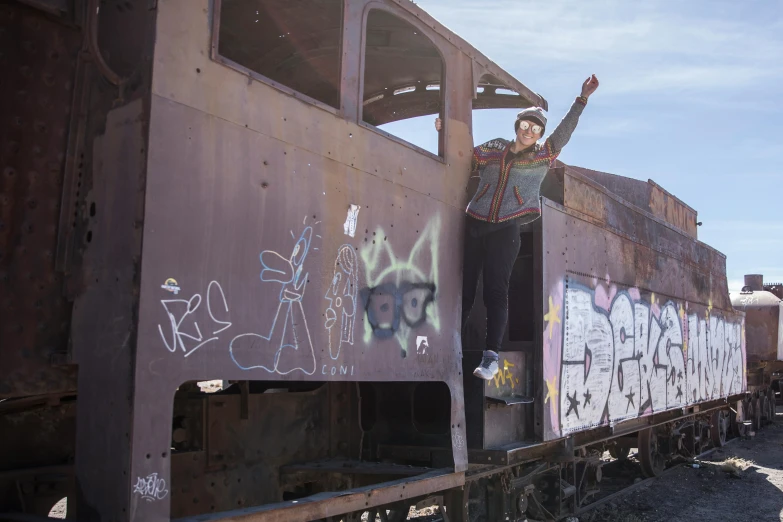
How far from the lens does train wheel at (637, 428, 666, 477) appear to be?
31.4ft

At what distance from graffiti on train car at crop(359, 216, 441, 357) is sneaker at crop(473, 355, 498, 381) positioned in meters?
0.54

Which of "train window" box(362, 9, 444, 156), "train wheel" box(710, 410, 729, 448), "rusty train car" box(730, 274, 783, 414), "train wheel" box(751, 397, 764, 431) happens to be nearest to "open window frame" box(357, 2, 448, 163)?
"train window" box(362, 9, 444, 156)

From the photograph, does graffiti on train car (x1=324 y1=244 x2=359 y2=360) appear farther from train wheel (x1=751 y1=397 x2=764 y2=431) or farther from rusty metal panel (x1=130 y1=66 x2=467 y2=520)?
train wheel (x1=751 y1=397 x2=764 y2=431)

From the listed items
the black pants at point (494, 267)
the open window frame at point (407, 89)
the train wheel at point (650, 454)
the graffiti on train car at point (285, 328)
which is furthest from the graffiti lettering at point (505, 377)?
the train wheel at point (650, 454)

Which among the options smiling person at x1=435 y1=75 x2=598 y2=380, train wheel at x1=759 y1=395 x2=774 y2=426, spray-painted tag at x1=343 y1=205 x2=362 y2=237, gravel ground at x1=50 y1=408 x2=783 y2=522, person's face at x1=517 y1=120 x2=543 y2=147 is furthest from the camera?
train wheel at x1=759 y1=395 x2=774 y2=426

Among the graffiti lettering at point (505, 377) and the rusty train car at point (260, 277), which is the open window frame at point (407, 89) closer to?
the rusty train car at point (260, 277)

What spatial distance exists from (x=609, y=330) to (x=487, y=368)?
247 cm

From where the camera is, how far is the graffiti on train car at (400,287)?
3922mm

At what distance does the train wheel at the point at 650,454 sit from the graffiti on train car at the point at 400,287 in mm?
6252

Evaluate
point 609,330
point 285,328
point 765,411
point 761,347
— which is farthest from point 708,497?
point 765,411

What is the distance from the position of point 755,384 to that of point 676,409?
29.4ft

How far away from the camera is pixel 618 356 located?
7000 mm

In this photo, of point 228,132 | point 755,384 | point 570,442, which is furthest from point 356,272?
point 755,384

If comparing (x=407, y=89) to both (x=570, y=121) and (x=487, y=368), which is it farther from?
(x=487, y=368)
